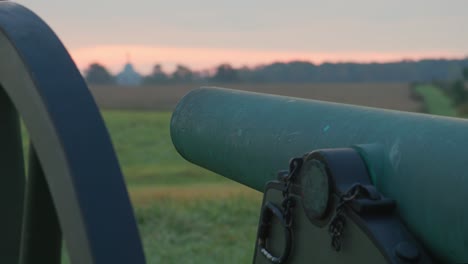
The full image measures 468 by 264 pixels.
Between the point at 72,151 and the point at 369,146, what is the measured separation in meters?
0.67

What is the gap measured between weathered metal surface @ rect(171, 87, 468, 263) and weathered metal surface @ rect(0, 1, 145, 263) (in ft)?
1.86

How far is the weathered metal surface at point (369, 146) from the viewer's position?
5.54ft

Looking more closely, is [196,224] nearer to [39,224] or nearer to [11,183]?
[11,183]

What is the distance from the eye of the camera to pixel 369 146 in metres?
1.94

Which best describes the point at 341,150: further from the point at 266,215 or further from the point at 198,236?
the point at 198,236

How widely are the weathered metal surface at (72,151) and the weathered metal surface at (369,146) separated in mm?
566

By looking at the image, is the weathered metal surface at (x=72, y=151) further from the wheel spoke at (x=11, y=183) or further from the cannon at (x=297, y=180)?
the wheel spoke at (x=11, y=183)

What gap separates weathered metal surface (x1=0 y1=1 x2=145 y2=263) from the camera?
1.87 metres

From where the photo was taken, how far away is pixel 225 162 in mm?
2875

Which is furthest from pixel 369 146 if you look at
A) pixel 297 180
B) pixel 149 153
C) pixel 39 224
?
pixel 149 153

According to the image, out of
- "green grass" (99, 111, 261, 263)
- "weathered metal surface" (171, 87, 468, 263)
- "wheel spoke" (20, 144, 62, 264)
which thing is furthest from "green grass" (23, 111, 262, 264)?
"wheel spoke" (20, 144, 62, 264)

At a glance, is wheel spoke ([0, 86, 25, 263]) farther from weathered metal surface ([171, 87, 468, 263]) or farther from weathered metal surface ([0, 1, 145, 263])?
weathered metal surface ([171, 87, 468, 263])

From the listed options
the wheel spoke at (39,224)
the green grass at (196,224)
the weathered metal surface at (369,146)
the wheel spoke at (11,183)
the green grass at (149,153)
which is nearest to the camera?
the weathered metal surface at (369,146)

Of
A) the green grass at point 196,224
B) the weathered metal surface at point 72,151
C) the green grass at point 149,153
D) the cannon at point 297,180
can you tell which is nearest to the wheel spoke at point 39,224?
the cannon at point 297,180
